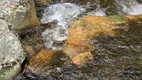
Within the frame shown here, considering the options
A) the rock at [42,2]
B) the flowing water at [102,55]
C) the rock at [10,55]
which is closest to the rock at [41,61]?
the flowing water at [102,55]

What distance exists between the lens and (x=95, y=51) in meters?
5.89

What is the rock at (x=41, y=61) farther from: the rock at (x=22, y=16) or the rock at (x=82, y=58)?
the rock at (x=22, y=16)

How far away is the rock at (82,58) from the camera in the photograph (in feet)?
18.4

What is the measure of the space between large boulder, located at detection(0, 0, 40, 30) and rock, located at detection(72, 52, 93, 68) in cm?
178

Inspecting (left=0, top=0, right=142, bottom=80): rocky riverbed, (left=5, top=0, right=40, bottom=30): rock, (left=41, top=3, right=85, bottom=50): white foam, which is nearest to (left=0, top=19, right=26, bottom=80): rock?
(left=0, top=0, right=142, bottom=80): rocky riverbed

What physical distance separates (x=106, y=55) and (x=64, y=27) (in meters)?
1.78

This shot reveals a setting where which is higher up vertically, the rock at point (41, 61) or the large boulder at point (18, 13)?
the large boulder at point (18, 13)

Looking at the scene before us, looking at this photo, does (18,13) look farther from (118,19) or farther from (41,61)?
(118,19)

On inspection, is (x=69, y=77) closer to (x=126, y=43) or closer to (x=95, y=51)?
(x=95, y=51)

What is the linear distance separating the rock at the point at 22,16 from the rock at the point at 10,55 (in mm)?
753

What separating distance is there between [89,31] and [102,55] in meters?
0.86

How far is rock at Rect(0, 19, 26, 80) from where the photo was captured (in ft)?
17.2

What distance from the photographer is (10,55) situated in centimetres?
539

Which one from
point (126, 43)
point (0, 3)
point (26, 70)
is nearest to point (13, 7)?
point (0, 3)
